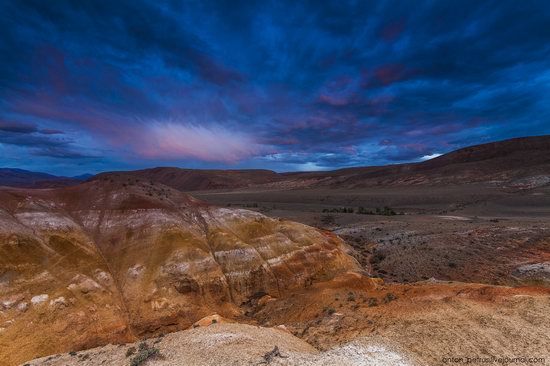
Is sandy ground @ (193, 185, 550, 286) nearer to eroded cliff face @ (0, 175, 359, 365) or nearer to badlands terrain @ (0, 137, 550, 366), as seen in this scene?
badlands terrain @ (0, 137, 550, 366)

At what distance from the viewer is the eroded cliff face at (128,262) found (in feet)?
61.1

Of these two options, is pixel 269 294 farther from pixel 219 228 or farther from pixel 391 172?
pixel 391 172

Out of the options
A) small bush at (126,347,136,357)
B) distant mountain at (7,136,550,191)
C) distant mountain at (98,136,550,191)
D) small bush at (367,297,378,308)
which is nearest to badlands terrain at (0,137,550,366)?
small bush at (126,347,136,357)

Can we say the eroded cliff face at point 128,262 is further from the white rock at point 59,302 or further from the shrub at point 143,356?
the shrub at point 143,356

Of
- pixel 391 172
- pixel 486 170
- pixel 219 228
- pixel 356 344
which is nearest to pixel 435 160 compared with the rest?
pixel 391 172

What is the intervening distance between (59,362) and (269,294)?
14713 millimetres

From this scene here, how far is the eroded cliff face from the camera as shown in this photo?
1861 centimetres

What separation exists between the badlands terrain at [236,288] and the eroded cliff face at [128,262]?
95 mm

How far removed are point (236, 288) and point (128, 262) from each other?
8.37 meters

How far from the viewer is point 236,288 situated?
24828 mm

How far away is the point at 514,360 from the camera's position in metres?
11.3

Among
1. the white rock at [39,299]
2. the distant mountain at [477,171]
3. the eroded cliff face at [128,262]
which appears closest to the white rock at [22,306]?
the eroded cliff face at [128,262]

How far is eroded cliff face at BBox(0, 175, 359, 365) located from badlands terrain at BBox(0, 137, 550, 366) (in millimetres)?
95

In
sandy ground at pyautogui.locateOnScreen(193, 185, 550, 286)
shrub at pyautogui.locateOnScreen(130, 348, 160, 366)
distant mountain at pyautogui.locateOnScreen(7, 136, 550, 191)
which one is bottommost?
sandy ground at pyautogui.locateOnScreen(193, 185, 550, 286)
